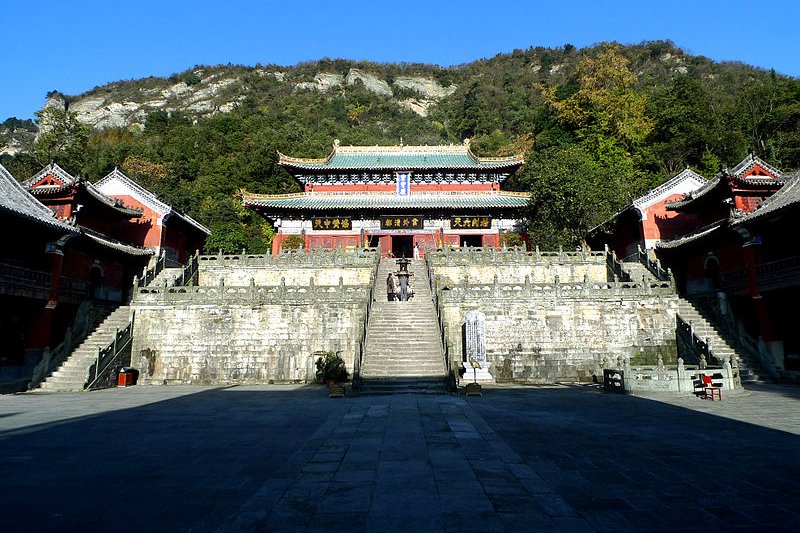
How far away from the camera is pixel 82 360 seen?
60.4 feet

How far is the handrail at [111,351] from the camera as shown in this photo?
17.6 meters

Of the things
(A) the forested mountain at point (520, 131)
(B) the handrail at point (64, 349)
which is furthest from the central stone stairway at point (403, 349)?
(A) the forested mountain at point (520, 131)

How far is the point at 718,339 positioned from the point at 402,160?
27080 millimetres

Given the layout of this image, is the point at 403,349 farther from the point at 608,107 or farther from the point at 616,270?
the point at 608,107

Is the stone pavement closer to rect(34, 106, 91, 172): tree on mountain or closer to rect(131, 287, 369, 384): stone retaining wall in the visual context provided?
rect(131, 287, 369, 384): stone retaining wall

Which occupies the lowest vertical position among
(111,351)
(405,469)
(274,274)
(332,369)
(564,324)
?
(405,469)

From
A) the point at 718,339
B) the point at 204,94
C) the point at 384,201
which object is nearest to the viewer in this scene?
the point at 718,339

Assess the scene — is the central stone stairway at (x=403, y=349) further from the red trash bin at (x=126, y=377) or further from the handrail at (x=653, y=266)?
the handrail at (x=653, y=266)

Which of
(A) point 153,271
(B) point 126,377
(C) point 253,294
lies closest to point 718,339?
(C) point 253,294

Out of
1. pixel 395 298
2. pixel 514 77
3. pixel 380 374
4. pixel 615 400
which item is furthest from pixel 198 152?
pixel 514 77

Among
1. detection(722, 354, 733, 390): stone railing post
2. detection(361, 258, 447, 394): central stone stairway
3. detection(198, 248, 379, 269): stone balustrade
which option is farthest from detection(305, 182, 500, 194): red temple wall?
detection(722, 354, 733, 390): stone railing post

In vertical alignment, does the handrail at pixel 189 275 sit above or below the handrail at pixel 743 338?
above

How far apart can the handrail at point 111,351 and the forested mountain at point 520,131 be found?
704 inches

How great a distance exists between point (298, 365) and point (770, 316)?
20849 mm
